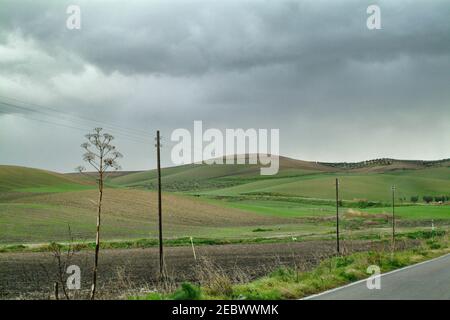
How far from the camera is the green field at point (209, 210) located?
6481 centimetres

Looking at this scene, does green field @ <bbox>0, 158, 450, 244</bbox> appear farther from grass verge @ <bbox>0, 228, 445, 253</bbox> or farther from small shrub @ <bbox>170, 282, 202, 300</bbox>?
small shrub @ <bbox>170, 282, 202, 300</bbox>

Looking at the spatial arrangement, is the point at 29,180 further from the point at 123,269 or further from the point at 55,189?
the point at 123,269

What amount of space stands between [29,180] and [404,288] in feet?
358

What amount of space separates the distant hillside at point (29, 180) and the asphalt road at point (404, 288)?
302 feet

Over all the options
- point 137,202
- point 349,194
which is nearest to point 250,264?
point 137,202

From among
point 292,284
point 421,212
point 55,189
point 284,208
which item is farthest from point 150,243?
point 421,212

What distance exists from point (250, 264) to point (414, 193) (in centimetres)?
13445

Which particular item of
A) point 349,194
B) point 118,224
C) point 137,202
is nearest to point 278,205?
point 349,194

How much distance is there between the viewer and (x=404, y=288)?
1564cm

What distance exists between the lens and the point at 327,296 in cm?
1458
